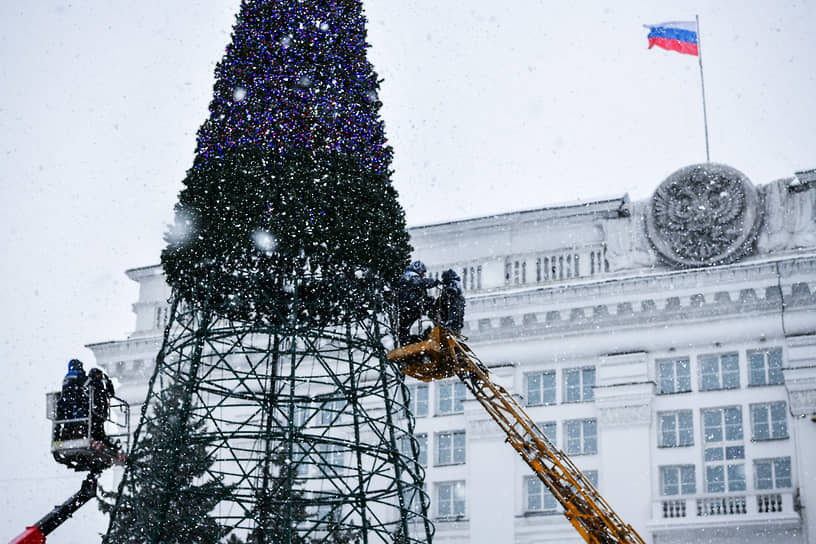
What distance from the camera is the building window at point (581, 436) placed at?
1480 inches

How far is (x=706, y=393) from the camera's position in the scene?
120ft

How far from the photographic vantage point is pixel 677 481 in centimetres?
3616

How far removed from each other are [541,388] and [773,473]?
7.41 m

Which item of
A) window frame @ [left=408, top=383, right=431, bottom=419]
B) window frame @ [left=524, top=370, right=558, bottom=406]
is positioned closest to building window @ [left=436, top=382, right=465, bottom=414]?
window frame @ [left=408, top=383, right=431, bottom=419]

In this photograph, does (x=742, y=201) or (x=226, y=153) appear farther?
(x=742, y=201)

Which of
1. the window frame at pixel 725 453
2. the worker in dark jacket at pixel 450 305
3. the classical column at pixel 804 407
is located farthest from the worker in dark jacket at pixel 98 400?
the classical column at pixel 804 407

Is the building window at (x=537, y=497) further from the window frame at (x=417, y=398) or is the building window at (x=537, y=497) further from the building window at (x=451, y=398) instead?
the window frame at (x=417, y=398)

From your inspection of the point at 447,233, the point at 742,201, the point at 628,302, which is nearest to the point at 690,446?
the point at 628,302

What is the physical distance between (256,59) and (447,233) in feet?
69.7

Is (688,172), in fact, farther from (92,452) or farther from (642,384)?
(92,452)

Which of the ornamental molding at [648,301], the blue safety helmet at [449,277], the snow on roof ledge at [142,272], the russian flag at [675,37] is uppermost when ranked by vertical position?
the russian flag at [675,37]

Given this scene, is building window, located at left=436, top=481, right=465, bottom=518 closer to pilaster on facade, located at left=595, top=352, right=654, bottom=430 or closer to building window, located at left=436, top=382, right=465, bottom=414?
building window, located at left=436, top=382, right=465, bottom=414

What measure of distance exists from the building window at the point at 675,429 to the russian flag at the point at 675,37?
37.8ft

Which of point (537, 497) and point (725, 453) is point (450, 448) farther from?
point (725, 453)
